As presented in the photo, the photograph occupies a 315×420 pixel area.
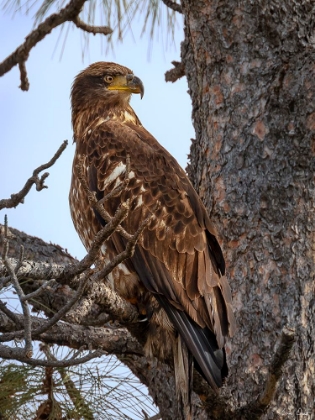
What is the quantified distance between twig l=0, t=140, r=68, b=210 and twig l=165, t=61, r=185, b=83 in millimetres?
2140

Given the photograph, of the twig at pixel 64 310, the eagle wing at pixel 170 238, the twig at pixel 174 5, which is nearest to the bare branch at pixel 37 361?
the twig at pixel 64 310

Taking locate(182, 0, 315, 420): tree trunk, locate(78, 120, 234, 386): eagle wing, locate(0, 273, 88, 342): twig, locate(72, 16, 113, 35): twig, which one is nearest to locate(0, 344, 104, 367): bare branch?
locate(0, 273, 88, 342): twig

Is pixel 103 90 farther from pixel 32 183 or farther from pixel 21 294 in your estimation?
pixel 21 294

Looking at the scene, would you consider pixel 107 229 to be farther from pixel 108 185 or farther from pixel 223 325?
pixel 108 185

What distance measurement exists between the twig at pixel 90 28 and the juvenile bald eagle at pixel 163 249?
0.71 metres

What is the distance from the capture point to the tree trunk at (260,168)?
4020 mm

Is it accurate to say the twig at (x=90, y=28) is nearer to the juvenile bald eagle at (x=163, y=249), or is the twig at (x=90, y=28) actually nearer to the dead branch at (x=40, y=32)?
the dead branch at (x=40, y=32)

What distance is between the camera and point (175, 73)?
5391mm

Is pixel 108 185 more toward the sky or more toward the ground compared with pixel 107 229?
more toward the sky

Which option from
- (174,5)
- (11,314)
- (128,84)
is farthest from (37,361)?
(174,5)

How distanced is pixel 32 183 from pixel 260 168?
1.44m

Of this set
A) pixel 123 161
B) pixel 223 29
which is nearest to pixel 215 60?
pixel 223 29

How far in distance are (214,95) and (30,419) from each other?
6.92ft

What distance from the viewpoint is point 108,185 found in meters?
4.55
